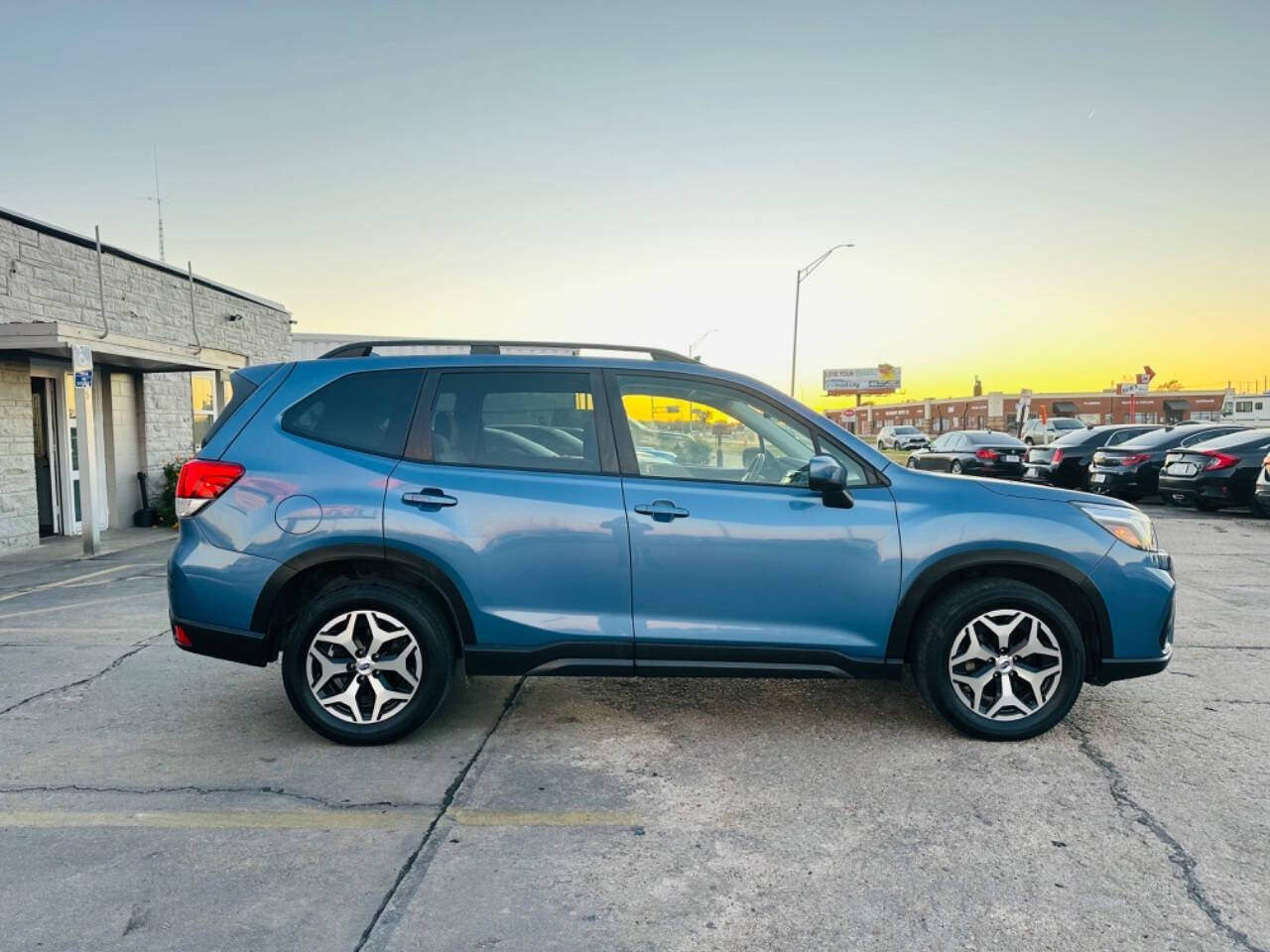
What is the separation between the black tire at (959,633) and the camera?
13.2 feet

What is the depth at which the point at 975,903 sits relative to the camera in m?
2.78

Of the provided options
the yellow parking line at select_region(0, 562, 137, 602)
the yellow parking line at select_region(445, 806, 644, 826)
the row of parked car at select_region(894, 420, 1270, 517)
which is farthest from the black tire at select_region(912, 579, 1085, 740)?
the yellow parking line at select_region(0, 562, 137, 602)

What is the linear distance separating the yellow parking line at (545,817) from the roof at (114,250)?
1182cm

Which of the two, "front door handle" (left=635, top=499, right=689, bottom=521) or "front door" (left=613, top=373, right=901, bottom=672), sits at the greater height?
"front door handle" (left=635, top=499, right=689, bottom=521)

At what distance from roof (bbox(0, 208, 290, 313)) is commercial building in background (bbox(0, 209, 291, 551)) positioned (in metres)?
0.03

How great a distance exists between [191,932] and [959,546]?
340cm

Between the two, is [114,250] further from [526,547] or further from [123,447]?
[526,547]

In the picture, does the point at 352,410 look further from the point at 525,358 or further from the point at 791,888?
the point at 791,888

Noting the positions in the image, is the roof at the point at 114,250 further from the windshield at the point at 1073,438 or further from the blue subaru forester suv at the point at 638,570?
the windshield at the point at 1073,438

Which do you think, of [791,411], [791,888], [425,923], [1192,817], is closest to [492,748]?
[425,923]

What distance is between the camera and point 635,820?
3.38m

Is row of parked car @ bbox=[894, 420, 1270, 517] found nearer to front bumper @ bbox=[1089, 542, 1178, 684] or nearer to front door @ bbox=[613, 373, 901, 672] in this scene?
front bumper @ bbox=[1089, 542, 1178, 684]

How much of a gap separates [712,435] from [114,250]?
13.2 metres

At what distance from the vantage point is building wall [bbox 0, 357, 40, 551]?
1132cm
